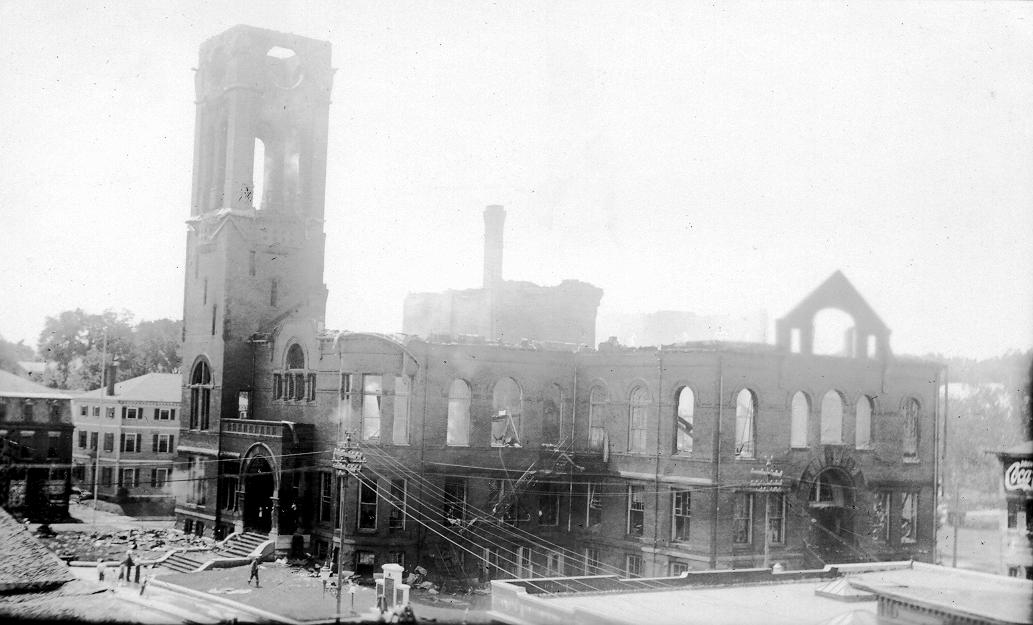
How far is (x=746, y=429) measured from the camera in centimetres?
2744

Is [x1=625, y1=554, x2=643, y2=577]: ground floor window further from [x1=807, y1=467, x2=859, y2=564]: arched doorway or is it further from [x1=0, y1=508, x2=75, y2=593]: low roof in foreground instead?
[x1=0, y1=508, x2=75, y2=593]: low roof in foreground

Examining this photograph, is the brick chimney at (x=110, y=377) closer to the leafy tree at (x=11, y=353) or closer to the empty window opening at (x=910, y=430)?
the leafy tree at (x=11, y=353)

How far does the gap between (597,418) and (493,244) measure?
23.2ft

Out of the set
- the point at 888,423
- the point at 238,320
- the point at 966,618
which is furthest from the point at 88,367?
the point at 966,618

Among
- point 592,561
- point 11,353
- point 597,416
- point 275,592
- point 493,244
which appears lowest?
point 275,592

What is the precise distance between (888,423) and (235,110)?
73.0 feet

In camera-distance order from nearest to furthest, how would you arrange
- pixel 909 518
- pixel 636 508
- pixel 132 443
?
pixel 909 518, pixel 636 508, pixel 132 443

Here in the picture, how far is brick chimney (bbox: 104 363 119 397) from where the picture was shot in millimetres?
35753

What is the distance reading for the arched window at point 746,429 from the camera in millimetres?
26422

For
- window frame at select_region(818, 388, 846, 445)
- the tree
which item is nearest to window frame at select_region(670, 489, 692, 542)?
window frame at select_region(818, 388, 846, 445)

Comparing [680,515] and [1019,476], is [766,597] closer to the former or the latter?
[680,515]

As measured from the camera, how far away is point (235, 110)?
32.4m

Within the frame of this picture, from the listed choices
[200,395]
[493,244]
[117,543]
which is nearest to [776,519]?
[493,244]

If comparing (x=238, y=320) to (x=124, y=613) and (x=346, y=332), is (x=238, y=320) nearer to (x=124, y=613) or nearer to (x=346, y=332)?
(x=346, y=332)
